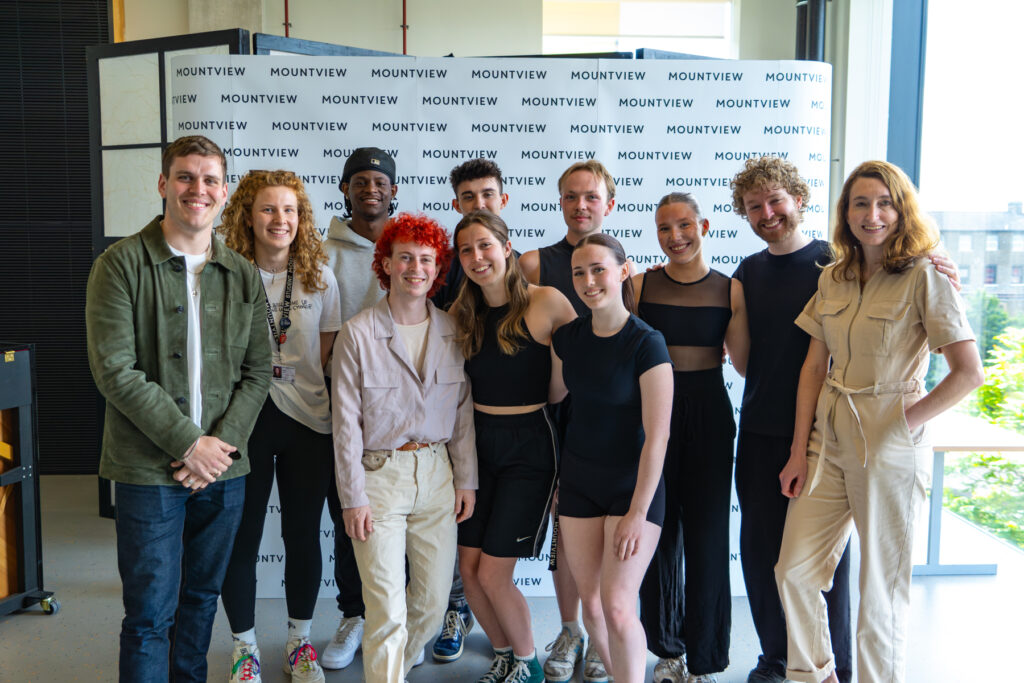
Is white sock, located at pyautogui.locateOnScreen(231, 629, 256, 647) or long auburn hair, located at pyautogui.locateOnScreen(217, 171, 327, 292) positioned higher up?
long auburn hair, located at pyautogui.locateOnScreen(217, 171, 327, 292)

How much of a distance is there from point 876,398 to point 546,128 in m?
1.98

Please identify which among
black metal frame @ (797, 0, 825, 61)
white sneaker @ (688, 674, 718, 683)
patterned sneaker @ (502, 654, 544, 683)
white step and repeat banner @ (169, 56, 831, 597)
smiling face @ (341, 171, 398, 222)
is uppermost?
→ black metal frame @ (797, 0, 825, 61)

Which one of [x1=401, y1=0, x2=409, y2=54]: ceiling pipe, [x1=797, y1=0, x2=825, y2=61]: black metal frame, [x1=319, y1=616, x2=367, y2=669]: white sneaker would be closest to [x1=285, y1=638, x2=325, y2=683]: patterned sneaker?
[x1=319, y1=616, x2=367, y2=669]: white sneaker

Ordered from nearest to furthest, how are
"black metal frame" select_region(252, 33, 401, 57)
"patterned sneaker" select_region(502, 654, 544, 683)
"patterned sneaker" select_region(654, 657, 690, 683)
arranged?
"patterned sneaker" select_region(502, 654, 544, 683), "patterned sneaker" select_region(654, 657, 690, 683), "black metal frame" select_region(252, 33, 401, 57)

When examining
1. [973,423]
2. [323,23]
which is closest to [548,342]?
[973,423]

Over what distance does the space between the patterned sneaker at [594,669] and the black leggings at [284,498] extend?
3.56ft

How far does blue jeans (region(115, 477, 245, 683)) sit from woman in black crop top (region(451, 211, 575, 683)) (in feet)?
2.66

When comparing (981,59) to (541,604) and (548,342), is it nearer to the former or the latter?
(548,342)

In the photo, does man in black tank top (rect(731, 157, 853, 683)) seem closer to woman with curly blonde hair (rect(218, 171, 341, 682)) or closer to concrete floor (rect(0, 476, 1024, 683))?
concrete floor (rect(0, 476, 1024, 683))

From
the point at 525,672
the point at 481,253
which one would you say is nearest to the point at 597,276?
the point at 481,253

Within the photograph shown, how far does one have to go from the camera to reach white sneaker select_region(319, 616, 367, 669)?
9.88 feet

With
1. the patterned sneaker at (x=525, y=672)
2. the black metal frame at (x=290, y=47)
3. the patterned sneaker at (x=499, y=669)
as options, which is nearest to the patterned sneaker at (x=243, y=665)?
the patterned sneaker at (x=499, y=669)

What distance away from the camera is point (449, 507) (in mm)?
2557

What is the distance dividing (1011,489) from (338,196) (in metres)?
4.21
